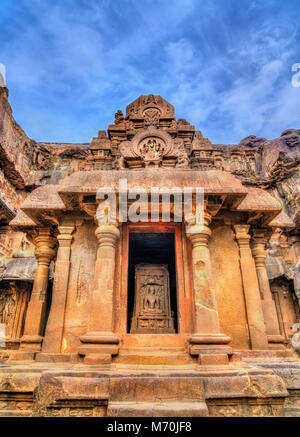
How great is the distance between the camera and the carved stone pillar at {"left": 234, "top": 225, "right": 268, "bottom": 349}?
17.4 feet

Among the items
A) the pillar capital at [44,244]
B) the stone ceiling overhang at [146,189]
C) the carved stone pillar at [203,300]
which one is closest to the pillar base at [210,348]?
the carved stone pillar at [203,300]

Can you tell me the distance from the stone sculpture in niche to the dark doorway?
67 centimetres

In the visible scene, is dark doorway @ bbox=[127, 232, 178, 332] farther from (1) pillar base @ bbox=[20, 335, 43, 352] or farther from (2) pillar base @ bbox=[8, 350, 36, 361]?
(2) pillar base @ bbox=[8, 350, 36, 361]

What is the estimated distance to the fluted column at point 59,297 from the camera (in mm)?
5070

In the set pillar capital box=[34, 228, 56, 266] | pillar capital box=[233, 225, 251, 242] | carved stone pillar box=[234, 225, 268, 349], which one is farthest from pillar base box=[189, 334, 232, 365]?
pillar capital box=[34, 228, 56, 266]

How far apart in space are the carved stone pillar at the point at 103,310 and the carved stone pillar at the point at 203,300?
135 centimetres

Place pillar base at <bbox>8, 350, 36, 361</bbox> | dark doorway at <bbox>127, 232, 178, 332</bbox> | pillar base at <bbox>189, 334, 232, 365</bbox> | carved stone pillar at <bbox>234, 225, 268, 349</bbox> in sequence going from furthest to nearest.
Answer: dark doorway at <bbox>127, 232, 178, 332</bbox> → pillar base at <bbox>8, 350, 36, 361</bbox> → carved stone pillar at <bbox>234, 225, 268, 349</bbox> → pillar base at <bbox>189, 334, 232, 365</bbox>

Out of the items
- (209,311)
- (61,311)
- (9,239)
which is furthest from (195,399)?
(9,239)

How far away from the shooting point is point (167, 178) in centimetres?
519

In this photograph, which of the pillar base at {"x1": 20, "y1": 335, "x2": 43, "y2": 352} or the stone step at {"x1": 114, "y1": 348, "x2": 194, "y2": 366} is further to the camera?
the pillar base at {"x1": 20, "y1": 335, "x2": 43, "y2": 352}

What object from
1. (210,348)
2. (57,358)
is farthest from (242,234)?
(57,358)

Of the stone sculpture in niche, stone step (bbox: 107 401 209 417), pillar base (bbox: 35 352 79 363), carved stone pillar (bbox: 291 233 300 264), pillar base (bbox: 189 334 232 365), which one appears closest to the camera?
stone step (bbox: 107 401 209 417)

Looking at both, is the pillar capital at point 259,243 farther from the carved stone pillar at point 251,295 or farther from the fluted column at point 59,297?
the fluted column at point 59,297
